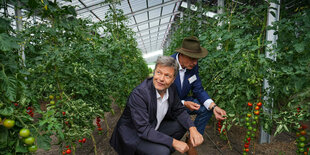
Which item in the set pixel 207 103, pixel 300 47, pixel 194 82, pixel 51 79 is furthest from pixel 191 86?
pixel 51 79

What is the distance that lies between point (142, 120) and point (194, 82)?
94 centimetres

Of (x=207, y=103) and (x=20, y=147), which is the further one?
(x=207, y=103)

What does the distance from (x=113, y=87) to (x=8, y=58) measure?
5.24ft

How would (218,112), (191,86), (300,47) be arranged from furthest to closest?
(191,86) → (218,112) → (300,47)

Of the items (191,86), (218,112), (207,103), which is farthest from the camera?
(191,86)

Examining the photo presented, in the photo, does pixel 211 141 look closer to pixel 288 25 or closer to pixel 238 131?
pixel 238 131

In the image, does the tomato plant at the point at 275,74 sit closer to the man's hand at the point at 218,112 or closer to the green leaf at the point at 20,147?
the man's hand at the point at 218,112

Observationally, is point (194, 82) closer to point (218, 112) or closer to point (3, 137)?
point (218, 112)

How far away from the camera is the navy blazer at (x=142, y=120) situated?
1.32 m

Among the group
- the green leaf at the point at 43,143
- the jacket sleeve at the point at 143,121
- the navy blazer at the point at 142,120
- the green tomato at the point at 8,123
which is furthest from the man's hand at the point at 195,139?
the green tomato at the point at 8,123

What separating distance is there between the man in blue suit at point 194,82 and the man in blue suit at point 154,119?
0.32 m

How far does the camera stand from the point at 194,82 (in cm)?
204

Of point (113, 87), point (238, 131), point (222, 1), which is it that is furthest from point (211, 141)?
point (222, 1)

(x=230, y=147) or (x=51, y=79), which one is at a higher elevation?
(x=51, y=79)
